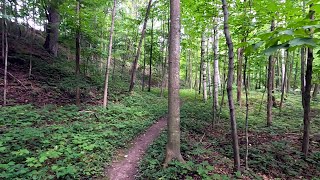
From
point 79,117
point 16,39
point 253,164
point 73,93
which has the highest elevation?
point 16,39

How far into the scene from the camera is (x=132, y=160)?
604 centimetres

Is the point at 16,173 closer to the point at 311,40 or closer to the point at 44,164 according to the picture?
the point at 44,164

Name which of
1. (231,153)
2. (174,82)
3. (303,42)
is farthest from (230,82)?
(303,42)

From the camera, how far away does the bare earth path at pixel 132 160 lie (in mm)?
5211

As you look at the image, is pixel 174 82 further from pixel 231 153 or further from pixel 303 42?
pixel 303 42

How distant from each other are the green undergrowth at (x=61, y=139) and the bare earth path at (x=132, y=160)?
0.28 m

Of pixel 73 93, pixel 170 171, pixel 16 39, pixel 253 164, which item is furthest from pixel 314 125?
pixel 16 39

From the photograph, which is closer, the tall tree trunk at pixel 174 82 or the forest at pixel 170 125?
the forest at pixel 170 125

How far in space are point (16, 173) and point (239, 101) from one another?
14.1 m

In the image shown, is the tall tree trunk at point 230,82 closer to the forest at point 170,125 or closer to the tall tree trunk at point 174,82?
the forest at point 170,125

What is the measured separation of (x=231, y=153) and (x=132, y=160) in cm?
336

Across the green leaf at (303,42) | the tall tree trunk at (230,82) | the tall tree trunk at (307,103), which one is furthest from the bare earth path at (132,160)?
the tall tree trunk at (307,103)

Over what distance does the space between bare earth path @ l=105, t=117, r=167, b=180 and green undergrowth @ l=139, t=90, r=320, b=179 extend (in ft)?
1.02

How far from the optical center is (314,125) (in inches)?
399
